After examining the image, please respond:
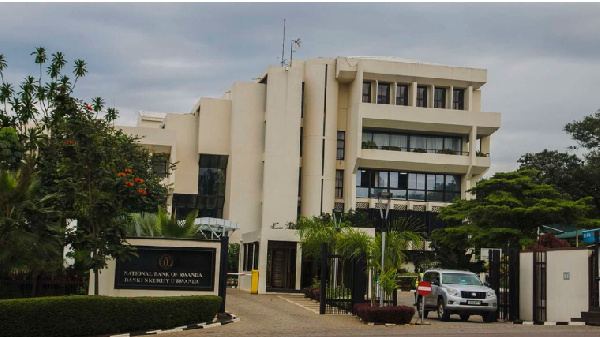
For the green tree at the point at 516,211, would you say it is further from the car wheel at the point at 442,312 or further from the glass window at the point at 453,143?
the car wheel at the point at 442,312


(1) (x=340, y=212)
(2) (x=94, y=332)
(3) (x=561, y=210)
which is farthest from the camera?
(1) (x=340, y=212)

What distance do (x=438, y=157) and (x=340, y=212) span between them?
27.9ft

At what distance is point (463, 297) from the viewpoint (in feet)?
82.1

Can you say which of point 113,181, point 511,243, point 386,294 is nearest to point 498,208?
point 511,243

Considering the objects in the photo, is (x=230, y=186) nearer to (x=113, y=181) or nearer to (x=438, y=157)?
(x=438, y=157)

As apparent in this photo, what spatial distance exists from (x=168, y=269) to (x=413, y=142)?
126 ft

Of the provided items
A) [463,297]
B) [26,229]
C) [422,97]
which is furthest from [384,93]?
[26,229]

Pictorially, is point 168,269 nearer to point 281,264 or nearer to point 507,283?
point 507,283

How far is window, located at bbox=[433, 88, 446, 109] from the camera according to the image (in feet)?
196

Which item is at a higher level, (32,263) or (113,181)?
(113,181)

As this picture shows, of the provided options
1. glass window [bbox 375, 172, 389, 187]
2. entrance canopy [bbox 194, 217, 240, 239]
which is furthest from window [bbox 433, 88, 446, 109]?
entrance canopy [bbox 194, 217, 240, 239]

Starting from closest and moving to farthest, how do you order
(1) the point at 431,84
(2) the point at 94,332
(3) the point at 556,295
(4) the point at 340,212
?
1. (2) the point at 94,332
2. (3) the point at 556,295
3. (4) the point at 340,212
4. (1) the point at 431,84

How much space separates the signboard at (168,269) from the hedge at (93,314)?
1646 millimetres

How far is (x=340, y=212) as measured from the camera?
179 feet
